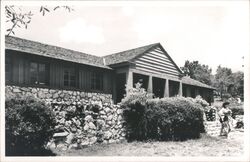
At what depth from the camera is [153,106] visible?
13.4m

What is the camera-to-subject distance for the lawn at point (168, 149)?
34.1 feet

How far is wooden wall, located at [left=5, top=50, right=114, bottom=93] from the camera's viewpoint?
14.6 metres

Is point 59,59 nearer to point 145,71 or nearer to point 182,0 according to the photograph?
point 145,71

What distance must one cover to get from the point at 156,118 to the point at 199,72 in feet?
151

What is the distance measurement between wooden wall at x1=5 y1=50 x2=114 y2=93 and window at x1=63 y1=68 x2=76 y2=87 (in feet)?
0.68

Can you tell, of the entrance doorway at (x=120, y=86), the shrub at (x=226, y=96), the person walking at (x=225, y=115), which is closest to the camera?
the person walking at (x=225, y=115)

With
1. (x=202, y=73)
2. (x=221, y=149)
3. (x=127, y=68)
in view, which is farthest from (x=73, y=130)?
(x=202, y=73)

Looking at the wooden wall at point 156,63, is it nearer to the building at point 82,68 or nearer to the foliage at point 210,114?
the building at point 82,68

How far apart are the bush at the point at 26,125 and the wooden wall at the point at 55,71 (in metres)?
6.08

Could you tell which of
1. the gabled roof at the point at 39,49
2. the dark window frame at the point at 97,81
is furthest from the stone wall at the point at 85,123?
the dark window frame at the point at 97,81

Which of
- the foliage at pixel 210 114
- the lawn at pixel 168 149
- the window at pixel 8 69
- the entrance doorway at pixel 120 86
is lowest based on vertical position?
the lawn at pixel 168 149

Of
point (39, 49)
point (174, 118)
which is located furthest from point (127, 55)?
point (174, 118)

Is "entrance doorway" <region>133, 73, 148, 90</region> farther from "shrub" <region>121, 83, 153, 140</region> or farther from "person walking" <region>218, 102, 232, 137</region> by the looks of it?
"person walking" <region>218, 102, 232, 137</region>

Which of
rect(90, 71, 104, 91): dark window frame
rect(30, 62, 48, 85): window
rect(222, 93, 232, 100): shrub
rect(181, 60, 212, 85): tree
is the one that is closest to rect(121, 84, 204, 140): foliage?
rect(30, 62, 48, 85): window
